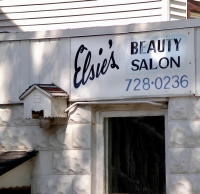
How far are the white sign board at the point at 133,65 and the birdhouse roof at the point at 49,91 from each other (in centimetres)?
15

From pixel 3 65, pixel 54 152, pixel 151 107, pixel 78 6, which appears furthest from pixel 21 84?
pixel 78 6

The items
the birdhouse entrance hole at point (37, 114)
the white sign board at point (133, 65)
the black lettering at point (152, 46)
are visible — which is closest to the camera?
the white sign board at point (133, 65)

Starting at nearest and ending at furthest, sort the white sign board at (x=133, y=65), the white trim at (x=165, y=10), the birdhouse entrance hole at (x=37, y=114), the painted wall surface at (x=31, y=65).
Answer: the white sign board at (x=133, y=65), the birdhouse entrance hole at (x=37, y=114), the painted wall surface at (x=31, y=65), the white trim at (x=165, y=10)

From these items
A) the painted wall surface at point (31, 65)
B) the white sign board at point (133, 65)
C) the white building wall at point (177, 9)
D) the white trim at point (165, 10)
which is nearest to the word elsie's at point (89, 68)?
the white sign board at point (133, 65)

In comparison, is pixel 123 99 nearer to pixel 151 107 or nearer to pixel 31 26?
pixel 151 107

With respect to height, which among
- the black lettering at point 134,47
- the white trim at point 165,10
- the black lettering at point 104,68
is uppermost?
the white trim at point 165,10

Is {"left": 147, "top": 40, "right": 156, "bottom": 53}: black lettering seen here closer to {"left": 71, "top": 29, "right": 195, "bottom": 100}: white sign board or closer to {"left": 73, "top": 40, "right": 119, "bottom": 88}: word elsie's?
{"left": 71, "top": 29, "right": 195, "bottom": 100}: white sign board

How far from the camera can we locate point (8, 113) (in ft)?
28.1

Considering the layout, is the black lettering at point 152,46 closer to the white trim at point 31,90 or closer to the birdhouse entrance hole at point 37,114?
the white trim at point 31,90

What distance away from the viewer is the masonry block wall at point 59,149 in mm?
8070

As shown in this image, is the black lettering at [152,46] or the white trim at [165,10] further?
the white trim at [165,10]

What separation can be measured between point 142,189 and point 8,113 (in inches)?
76.3

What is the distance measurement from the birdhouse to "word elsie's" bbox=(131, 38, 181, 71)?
939 mm

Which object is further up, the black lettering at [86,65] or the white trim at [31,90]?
the black lettering at [86,65]
